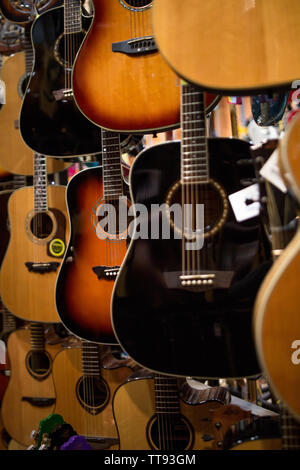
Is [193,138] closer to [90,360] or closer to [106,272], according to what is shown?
[106,272]

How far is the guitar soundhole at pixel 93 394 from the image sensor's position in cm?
135

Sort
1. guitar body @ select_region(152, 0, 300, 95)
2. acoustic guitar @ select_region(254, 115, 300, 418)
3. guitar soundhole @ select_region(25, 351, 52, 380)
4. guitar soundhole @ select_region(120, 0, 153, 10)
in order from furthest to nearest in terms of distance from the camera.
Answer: guitar soundhole @ select_region(25, 351, 52, 380), guitar soundhole @ select_region(120, 0, 153, 10), guitar body @ select_region(152, 0, 300, 95), acoustic guitar @ select_region(254, 115, 300, 418)

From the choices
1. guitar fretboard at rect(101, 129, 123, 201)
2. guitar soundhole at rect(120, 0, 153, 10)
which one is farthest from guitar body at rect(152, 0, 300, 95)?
guitar fretboard at rect(101, 129, 123, 201)

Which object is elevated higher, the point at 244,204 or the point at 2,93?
the point at 2,93

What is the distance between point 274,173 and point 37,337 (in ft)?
3.91

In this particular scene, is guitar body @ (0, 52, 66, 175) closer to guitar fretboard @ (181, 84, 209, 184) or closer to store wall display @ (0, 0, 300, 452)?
store wall display @ (0, 0, 300, 452)

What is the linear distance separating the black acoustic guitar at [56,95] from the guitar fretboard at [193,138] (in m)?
0.45

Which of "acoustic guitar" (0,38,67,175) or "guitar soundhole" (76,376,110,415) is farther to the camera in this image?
"acoustic guitar" (0,38,67,175)

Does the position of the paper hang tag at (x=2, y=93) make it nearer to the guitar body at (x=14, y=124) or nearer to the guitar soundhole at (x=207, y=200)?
the guitar body at (x=14, y=124)

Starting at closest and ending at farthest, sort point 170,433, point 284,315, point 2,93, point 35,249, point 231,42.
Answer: point 284,315 < point 231,42 < point 170,433 < point 35,249 < point 2,93

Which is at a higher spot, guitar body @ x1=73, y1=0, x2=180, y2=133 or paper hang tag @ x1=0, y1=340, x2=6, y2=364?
guitar body @ x1=73, y1=0, x2=180, y2=133

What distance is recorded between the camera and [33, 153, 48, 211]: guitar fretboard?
151 centimetres

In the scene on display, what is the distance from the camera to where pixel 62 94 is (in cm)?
140

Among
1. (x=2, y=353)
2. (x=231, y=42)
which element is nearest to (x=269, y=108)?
(x=231, y=42)
